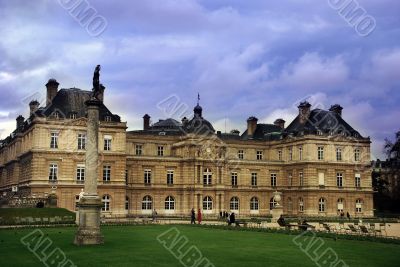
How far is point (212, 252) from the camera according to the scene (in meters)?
22.8

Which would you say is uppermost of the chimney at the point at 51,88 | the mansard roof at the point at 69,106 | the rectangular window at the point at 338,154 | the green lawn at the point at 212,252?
the chimney at the point at 51,88

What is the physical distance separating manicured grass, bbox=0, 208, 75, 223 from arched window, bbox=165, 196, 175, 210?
23.7 meters

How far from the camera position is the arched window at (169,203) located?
68938 mm

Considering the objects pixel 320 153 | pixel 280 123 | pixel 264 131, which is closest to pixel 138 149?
pixel 264 131

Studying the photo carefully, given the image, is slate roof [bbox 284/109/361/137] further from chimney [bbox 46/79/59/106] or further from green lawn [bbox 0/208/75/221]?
green lawn [bbox 0/208/75/221]

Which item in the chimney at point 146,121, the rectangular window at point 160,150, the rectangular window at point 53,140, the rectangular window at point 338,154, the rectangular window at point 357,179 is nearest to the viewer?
the rectangular window at point 53,140

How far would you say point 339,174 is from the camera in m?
73.9

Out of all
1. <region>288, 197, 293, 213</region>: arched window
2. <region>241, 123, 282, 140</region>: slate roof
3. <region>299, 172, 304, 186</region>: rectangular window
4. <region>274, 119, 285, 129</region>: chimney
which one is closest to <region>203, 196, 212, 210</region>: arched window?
<region>288, 197, 293, 213</region>: arched window

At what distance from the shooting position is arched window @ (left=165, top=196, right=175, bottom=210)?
68.9 m

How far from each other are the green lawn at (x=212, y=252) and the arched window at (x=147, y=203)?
37880 millimetres

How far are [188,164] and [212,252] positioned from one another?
4707 centimetres

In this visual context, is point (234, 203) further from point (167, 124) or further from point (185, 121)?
point (167, 124)

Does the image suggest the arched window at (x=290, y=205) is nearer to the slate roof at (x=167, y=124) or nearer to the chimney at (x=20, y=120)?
the slate roof at (x=167, y=124)

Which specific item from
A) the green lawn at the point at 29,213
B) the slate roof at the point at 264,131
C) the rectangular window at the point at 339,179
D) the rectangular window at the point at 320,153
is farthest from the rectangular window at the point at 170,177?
the green lawn at the point at 29,213
